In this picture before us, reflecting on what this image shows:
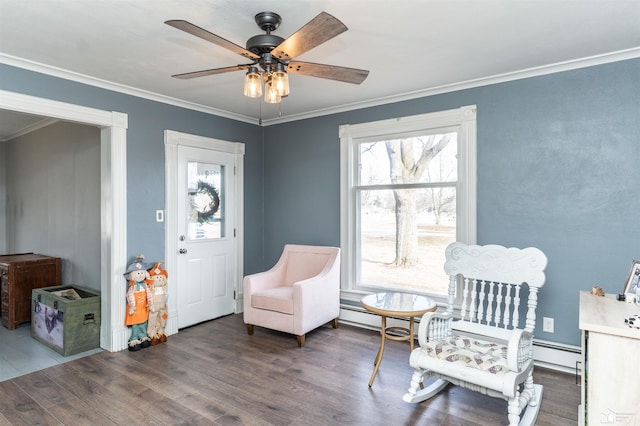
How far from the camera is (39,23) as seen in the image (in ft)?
7.45

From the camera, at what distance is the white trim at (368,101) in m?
2.80

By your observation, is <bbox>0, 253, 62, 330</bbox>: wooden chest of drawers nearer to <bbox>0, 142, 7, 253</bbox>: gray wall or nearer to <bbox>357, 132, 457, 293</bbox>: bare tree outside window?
<bbox>0, 142, 7, 253</bbox>: gray wall

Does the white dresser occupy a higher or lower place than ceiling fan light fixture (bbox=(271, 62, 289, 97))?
lower

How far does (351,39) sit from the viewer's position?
98.8 inches

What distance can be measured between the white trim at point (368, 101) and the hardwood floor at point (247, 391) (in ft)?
8.02

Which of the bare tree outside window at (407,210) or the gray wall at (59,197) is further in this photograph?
the gray wall at (59,197)

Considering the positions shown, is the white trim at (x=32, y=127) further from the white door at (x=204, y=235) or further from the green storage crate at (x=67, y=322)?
the green storage crate at (x=67, y=322)

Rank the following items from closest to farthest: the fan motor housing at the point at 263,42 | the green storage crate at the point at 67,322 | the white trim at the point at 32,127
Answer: the fan motor housing at the point at 263,42, the green storage crate at the point at 67,322, the white trim at the point at 32,127

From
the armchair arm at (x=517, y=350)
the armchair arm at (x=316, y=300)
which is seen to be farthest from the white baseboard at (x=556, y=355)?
the armchair arm at (x=316, y=300)

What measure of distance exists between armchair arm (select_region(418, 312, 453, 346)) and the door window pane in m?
2.72

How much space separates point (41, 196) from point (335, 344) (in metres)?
4.40

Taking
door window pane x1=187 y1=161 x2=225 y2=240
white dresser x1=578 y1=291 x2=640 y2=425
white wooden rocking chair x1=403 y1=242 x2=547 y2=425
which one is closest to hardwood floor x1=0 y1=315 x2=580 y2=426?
white wooden rocking chair x1=403 y1=242 x2=547 y2=425

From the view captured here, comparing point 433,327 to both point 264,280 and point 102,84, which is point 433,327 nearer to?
point 264,280

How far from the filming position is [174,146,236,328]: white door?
4043 mm
